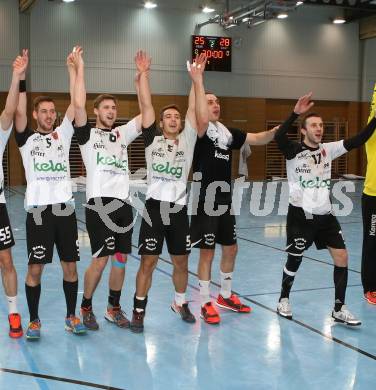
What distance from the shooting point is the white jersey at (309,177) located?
17.1ft

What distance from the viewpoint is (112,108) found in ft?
16.2

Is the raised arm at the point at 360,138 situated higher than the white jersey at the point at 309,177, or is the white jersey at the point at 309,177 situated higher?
the raised arm at the point at 360,138

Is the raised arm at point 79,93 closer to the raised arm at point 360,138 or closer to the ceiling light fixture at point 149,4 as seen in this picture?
the raised arm at point 360,138

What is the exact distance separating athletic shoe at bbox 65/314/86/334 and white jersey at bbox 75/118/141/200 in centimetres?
110

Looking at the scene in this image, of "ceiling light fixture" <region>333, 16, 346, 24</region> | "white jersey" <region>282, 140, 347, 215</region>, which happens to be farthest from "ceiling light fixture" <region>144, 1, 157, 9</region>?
"white jersey" <region>282, 140, 347, 215</region>

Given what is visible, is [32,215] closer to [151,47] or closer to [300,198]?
[300,198]

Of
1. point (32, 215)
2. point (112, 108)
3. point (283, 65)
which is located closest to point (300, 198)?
point (112, 108)

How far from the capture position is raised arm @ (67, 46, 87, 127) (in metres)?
4.66

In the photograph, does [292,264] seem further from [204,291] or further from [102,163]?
[102,163]

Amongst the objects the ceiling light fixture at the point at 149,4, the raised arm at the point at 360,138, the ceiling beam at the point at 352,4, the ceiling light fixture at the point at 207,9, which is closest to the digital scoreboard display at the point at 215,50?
the ceiling light fixture at the point at 207,9

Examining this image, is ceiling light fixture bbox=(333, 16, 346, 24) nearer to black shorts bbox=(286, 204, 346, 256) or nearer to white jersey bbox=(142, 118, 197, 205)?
black shorts bbox=(286, 204, 346, 256)

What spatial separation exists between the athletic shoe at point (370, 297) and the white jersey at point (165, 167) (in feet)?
7.88

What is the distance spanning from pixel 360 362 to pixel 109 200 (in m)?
2.45

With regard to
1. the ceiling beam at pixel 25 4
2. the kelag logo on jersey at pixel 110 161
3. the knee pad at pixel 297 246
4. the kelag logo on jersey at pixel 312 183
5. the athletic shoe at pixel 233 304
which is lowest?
the athletic shoe at pixel 233 304
